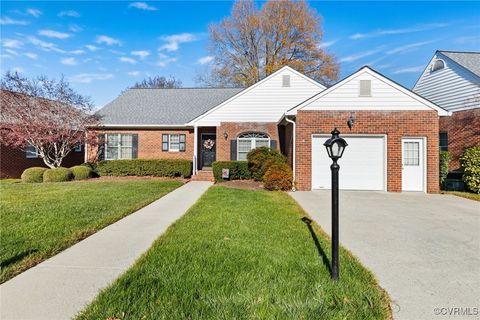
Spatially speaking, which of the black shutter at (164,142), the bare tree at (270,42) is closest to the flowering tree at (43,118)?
the black shutter at (164,142)

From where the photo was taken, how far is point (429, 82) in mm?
16969

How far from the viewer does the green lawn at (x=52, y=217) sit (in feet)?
13.3

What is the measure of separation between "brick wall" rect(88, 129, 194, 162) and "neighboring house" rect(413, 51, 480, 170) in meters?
14.1

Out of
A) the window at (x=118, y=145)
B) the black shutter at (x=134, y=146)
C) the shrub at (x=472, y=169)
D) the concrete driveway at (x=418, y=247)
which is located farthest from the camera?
the window at (x=118, y=145)

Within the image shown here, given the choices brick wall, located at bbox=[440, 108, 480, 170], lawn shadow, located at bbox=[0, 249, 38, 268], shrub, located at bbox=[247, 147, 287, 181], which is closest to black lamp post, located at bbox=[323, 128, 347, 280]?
lawn shadow, located at bbox=[0, 249, 38, 268]

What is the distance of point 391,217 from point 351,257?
3.53m

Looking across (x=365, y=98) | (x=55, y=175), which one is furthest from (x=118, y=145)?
(x=365, y=98)

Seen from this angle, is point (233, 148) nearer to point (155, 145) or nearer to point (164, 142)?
point (164, 142)

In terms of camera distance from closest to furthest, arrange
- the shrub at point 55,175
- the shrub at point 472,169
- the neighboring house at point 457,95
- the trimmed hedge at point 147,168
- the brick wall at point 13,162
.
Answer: the shrub at point 472,169, the shrub at point 55,175, the neighboring house at point 457,95, the trimmed hedge at point 147,168, the brick wall at point 13,162

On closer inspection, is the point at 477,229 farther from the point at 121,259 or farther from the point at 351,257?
the point at 121,259

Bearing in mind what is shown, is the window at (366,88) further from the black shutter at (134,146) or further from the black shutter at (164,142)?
the black shutter at (134,146)

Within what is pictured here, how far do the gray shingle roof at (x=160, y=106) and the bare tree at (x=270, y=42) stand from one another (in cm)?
1125

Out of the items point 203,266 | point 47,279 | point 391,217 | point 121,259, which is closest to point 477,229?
point 391,217

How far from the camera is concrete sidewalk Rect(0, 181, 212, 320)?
273cm
